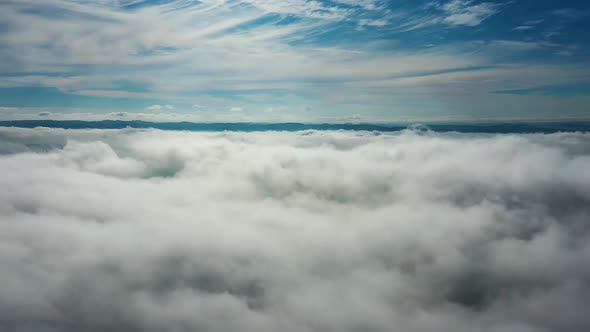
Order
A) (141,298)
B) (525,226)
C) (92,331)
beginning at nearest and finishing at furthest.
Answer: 1. (92,331)
2. (141,298)
3. (525,226)

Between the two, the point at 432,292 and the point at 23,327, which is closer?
the point at 23,327

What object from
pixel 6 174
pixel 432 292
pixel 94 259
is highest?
pixel 6 174

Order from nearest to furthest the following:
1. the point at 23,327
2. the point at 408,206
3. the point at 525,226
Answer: the point at 23,327
the point at 525,226
the point at 408,206

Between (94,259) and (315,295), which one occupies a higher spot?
(94,259)

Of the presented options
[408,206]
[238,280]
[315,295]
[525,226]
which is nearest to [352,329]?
[315,295]

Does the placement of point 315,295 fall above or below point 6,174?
below

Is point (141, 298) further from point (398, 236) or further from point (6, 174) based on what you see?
point (6, 174)

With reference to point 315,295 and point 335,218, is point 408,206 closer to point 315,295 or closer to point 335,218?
point 335,218

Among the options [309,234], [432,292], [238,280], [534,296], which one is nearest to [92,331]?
[238,280]

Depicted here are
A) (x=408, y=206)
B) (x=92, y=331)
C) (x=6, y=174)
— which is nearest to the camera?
(x=92, y=331)
